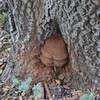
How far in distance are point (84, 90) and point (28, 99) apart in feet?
1.31

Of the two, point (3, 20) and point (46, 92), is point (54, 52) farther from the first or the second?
point (3, 20)

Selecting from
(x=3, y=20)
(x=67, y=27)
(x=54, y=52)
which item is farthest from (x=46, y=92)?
(x=3, y=20)

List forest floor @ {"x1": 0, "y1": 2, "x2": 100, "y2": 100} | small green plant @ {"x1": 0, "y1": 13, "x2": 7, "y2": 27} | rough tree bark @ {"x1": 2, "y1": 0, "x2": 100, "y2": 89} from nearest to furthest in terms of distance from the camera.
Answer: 1. rough tree bark @ {"x1": 2, "y1": 0, "x2": 100, "y2": 89}
2. forest floor @ {"x1": 0, "y1": 2, "x2": 100, "y2": 100}
3. small green plant @ {"x1": 0, "y1": 13, "x2": 7, "y2": 27}

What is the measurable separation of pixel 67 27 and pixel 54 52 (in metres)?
0.27

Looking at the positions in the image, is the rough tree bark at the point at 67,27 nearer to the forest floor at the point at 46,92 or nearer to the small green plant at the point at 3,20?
the forest floor at the point at 46,92

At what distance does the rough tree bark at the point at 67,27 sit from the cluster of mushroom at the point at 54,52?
63 millimetres

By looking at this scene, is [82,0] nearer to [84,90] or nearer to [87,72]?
[87,72]

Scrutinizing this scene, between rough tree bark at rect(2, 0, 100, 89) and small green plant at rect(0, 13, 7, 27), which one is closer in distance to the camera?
rough tree bark at rect(2, 0, 100, 89)

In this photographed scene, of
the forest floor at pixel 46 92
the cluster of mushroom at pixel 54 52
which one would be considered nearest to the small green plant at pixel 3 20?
the forest floor at pixel 46 92

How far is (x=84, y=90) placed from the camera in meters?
1.94

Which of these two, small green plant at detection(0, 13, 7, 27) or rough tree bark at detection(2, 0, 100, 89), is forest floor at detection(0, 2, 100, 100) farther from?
small green plant at detection(0, 13, 7, 27)

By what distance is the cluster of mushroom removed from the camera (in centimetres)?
195

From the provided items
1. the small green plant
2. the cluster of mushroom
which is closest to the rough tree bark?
the cluster of mushroom

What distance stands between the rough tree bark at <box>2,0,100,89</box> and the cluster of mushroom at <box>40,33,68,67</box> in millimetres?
63
